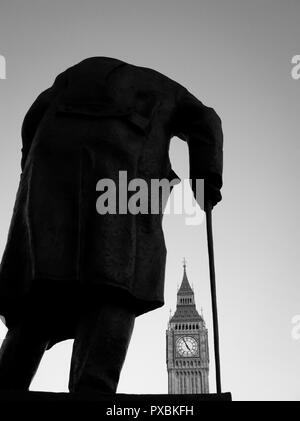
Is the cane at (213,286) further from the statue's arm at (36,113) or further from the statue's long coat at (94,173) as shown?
the statue's arm at (36,113)

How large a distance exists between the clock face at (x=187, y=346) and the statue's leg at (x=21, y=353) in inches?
3507

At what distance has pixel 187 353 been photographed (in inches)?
3563

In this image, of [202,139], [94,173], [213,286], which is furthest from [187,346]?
[94,173]

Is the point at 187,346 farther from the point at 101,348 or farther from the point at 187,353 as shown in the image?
the point at 101,348

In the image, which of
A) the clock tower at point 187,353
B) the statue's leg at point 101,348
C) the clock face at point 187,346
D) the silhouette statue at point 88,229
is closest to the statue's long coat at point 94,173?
the silhouette statue at point 88,229

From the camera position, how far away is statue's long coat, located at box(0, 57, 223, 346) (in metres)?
3.24

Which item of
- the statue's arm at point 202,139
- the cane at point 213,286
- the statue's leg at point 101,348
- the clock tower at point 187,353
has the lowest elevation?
the statue's leg at point 101,348

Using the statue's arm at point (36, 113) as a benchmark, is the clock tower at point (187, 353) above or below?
above

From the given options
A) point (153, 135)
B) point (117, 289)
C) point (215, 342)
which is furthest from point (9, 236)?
point (215, 342)

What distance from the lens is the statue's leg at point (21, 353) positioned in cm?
321

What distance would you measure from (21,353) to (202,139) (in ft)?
5.43

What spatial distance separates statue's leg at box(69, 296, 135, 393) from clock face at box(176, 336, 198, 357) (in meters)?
89.2

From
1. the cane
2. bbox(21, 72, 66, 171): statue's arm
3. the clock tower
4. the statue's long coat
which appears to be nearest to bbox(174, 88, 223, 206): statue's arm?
the statue's long coat
